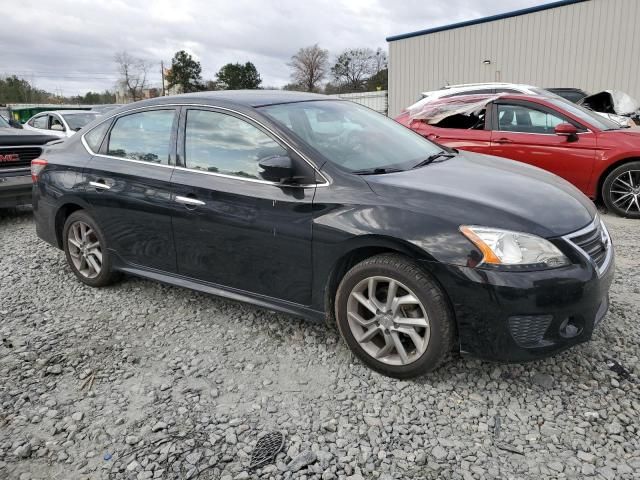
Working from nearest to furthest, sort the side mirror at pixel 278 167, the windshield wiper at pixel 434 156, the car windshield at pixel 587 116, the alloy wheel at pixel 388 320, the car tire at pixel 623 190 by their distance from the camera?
the alloy wheel at pixel 388 320, the side mirror at pixel 278 167, the windshield wiper at pixel 434 156, the car tire at pixel 623 190, the car windshield at pixel 587 116

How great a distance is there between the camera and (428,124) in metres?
7.51

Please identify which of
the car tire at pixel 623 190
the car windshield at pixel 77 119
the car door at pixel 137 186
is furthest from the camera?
the car windshield at pixel 77 119

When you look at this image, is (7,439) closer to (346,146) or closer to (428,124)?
(346,146)

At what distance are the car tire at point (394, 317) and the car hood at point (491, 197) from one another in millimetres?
356

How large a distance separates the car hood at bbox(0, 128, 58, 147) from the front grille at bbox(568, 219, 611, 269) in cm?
686

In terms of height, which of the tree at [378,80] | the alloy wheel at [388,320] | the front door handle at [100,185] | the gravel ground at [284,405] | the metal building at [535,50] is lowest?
the gravel ground at [284,405]

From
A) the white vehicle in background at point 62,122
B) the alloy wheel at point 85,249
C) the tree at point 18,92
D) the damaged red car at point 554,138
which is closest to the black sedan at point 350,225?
the alloy wheel at point 85,249

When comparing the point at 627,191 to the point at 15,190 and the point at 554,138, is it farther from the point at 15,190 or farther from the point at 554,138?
the point at 15,190

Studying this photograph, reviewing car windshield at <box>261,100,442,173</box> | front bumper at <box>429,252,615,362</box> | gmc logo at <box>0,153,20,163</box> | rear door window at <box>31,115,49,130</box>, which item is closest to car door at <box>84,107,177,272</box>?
car windshield at <box>261,100,442,173</box>

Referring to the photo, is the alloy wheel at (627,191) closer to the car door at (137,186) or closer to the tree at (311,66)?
the car door at (137,186)

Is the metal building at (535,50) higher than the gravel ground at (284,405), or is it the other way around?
the metal building at (535,50)

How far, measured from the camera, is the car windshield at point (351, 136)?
10.3 ft

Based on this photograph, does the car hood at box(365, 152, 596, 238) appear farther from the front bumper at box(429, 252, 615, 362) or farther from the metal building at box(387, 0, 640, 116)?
the metal building at box(387, 0, 640, 116)

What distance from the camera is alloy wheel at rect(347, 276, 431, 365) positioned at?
2705 millimetres
